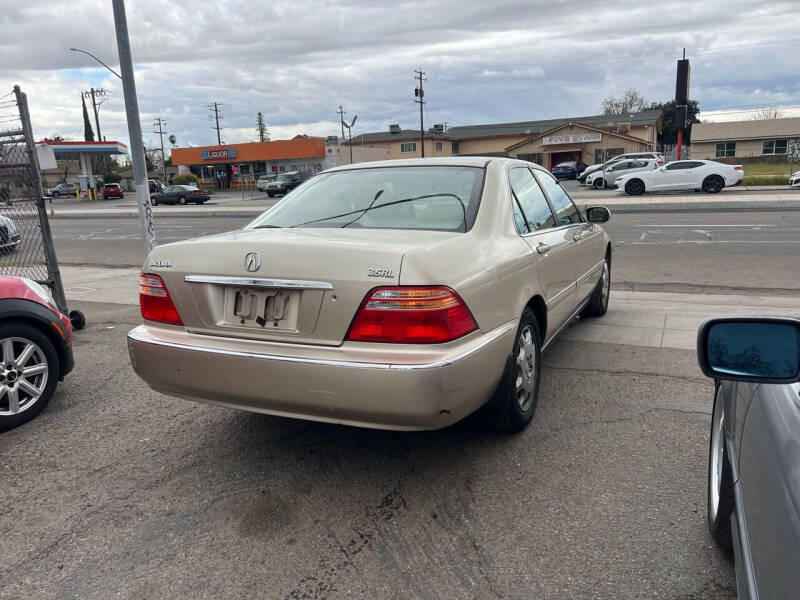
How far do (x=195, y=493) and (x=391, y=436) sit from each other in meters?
1.14

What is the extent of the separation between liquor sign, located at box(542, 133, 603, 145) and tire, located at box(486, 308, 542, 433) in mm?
57710

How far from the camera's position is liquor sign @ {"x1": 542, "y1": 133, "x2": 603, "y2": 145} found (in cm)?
5706

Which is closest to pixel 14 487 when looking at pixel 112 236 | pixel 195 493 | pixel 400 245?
pixel 195 493

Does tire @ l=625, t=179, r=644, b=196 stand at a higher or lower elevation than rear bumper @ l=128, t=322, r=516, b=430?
lower

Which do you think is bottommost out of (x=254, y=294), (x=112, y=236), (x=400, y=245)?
(x=112, y=236)

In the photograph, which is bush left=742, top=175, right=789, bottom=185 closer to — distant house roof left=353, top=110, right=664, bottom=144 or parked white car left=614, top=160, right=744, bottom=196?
parked white car left=614, top=160, right=744, bottom=196

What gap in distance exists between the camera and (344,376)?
2.78 meters

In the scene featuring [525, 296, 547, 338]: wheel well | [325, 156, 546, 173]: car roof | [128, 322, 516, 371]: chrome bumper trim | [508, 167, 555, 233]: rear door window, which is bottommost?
[525, 296, 547, 338]: wheel well

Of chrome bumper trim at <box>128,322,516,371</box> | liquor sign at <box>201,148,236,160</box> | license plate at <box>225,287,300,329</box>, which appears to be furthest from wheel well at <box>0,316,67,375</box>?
liquor sign at <box>201,148,236,160</box>

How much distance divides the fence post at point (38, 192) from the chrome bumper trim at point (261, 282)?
13.3 feet

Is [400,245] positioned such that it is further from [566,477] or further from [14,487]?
[14,487]

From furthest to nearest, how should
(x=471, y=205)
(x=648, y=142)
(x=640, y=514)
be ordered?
(x=648, y=142) → (x=471, y=205) → (x=640, y=514)

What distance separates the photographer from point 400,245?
9.56ft

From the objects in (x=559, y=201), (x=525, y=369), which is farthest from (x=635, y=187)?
(x=525, y=369)
